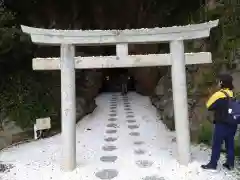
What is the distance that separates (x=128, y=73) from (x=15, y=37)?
11145 millimetres

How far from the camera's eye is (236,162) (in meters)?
4.90

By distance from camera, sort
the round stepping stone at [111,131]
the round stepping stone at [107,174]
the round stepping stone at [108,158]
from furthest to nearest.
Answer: the round stepping stone at [111,131], the round stepping stone at [108,158], the round stepping stone at [107,174]

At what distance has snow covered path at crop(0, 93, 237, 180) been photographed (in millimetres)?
4578

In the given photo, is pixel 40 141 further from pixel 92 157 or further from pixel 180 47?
pixel 180 47

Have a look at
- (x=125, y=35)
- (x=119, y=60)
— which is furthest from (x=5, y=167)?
(x=125, y=35)

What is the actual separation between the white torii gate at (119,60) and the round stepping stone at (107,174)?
53cm

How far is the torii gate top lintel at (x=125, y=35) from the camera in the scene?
186 inches

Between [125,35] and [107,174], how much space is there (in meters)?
2.54

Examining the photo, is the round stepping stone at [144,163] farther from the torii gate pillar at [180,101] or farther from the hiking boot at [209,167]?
the hiking boot at [209,167]

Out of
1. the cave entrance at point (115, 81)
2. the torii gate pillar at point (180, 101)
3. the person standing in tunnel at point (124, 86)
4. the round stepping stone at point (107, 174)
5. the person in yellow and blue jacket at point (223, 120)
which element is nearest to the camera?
the person in yellow and blue jacket at point (223, 120)

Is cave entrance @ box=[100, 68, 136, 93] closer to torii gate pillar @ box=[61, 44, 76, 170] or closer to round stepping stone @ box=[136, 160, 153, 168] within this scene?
round stepping stone @ box=[136, 160, 153, 168]

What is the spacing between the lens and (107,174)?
4664mm

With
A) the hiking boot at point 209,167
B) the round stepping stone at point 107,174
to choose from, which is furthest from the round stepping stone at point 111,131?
the hiking boot at point 209,167

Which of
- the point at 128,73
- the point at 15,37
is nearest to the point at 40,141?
the point at 15,37
